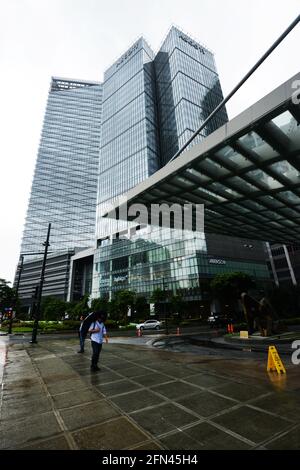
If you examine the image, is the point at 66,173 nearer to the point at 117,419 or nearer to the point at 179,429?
the point at 117,419

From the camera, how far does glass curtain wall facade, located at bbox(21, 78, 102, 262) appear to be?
143m

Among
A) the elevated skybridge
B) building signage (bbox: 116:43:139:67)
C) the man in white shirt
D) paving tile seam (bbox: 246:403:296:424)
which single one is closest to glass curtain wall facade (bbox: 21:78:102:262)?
building signage (bbox: 116:43:139:67)

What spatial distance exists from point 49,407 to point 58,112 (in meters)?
202

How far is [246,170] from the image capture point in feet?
32.9

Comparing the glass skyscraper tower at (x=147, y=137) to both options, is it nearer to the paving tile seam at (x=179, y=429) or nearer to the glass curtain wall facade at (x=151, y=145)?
the glass curtain wall facade at (x=151, y=145)

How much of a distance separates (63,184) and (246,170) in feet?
531

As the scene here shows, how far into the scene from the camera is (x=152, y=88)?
448ft

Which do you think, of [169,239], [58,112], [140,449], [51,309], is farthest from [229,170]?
[58,112]

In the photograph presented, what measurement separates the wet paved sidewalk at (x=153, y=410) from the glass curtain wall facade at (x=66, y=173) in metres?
139

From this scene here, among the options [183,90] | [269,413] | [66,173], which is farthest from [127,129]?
[269,413]

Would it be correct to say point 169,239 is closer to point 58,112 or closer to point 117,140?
point 117,140

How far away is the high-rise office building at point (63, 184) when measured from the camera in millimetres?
134500

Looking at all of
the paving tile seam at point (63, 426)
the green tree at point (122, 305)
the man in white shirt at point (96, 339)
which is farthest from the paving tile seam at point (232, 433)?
the green tree at point (122, 305)

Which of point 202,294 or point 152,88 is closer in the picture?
point 202,294
